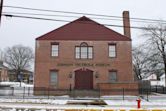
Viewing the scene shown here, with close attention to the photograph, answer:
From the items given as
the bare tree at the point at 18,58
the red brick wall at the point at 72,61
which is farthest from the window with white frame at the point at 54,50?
the bare tree at the point at 18,58

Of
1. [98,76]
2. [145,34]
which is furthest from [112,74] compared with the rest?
[145,34]

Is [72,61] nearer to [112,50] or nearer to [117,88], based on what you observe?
[112,50]

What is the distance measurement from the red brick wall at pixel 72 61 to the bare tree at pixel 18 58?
59.7 m

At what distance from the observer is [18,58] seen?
9450 cm

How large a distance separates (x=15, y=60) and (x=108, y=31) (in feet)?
217

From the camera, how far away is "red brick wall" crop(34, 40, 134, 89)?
33.1 meters

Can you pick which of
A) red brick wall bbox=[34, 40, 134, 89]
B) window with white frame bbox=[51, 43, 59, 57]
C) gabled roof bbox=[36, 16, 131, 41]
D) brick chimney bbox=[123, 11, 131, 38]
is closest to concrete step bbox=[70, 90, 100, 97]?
red brick wall bbox=[34, 40, 134, 89]

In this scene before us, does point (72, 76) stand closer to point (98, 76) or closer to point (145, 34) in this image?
point (98, 76)

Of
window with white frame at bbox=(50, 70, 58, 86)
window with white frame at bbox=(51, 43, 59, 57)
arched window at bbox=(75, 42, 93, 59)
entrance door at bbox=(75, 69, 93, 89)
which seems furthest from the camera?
arched window at bbox=(75, 42, 93, 59)

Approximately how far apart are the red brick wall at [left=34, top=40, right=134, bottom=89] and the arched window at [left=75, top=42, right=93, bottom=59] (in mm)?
426

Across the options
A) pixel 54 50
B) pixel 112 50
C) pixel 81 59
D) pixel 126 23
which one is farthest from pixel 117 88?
pixel 126 23

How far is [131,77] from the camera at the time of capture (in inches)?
1323

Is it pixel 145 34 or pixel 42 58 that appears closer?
pixel 42 58

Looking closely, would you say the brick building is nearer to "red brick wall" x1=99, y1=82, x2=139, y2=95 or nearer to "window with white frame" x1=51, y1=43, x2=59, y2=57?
"window with white frame" x1=51, y1=43, x2=59, y2=57
